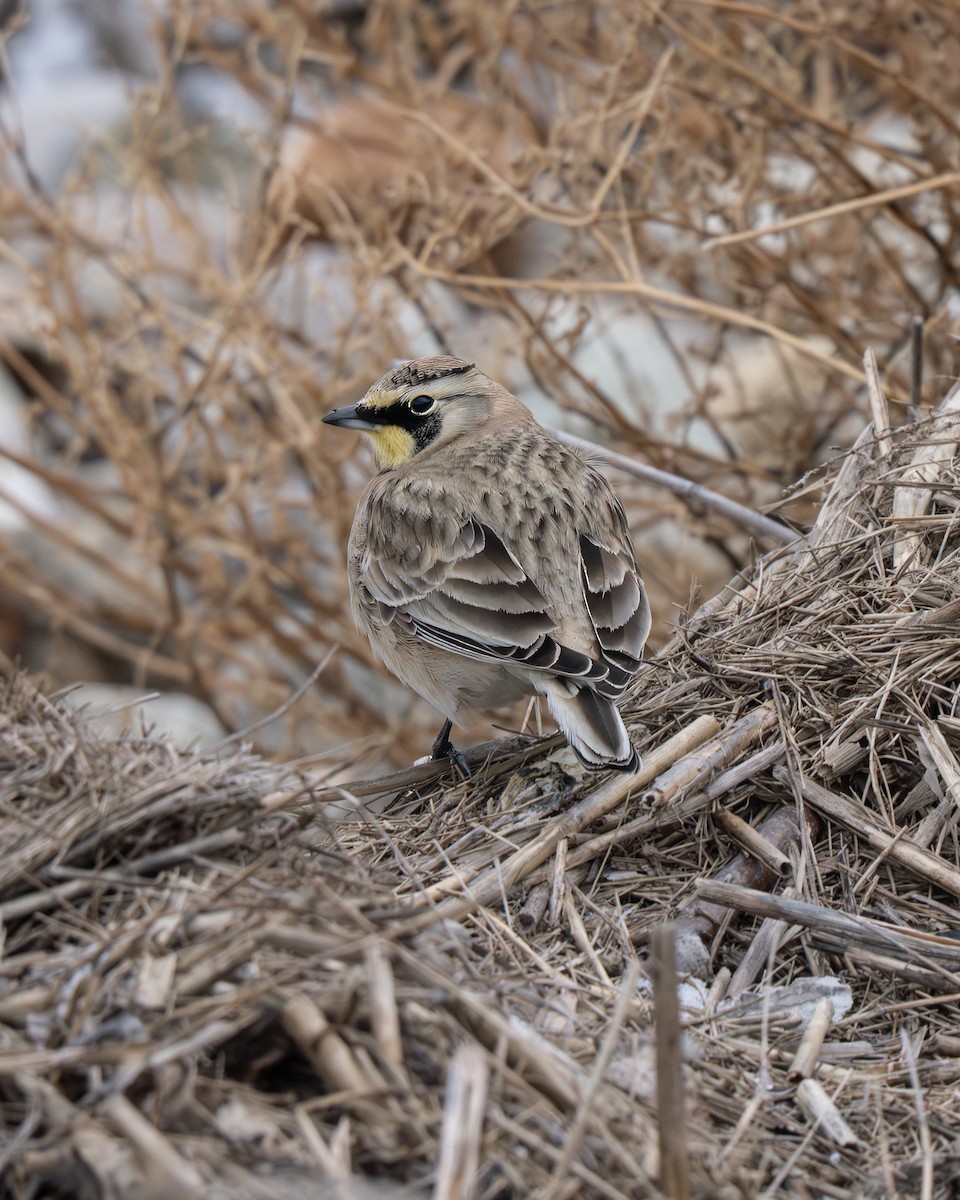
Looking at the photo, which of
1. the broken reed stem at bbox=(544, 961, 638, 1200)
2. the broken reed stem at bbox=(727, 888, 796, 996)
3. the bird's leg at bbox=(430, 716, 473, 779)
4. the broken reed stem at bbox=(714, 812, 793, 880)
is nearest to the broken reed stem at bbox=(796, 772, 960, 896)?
the broken reed stem at bbox=(714, 812, 793, 880)

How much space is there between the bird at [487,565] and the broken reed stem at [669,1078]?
1.16 meters

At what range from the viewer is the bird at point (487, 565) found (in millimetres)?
3764

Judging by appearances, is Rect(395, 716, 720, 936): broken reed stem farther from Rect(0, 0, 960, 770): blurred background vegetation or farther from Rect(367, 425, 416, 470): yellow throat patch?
Rect(367, 425, 416, 470): yellow throat patch

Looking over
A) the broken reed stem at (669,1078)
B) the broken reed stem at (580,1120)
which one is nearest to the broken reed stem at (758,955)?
the broken reed stem at (580,1120)

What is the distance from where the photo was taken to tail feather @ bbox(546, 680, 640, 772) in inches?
133

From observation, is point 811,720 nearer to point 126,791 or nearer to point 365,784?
point 365,784

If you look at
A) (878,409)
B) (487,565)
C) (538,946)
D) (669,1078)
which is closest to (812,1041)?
(538,946)

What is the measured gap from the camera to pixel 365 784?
13.2 ft

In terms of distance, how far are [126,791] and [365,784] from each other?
1251mm

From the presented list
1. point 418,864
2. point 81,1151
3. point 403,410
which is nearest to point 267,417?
point 403,410

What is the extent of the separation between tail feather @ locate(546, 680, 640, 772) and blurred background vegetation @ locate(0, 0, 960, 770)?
4.58 ft

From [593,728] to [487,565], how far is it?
815mm

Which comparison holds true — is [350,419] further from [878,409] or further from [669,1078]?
[669,1078]

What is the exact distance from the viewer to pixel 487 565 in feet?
13.5
